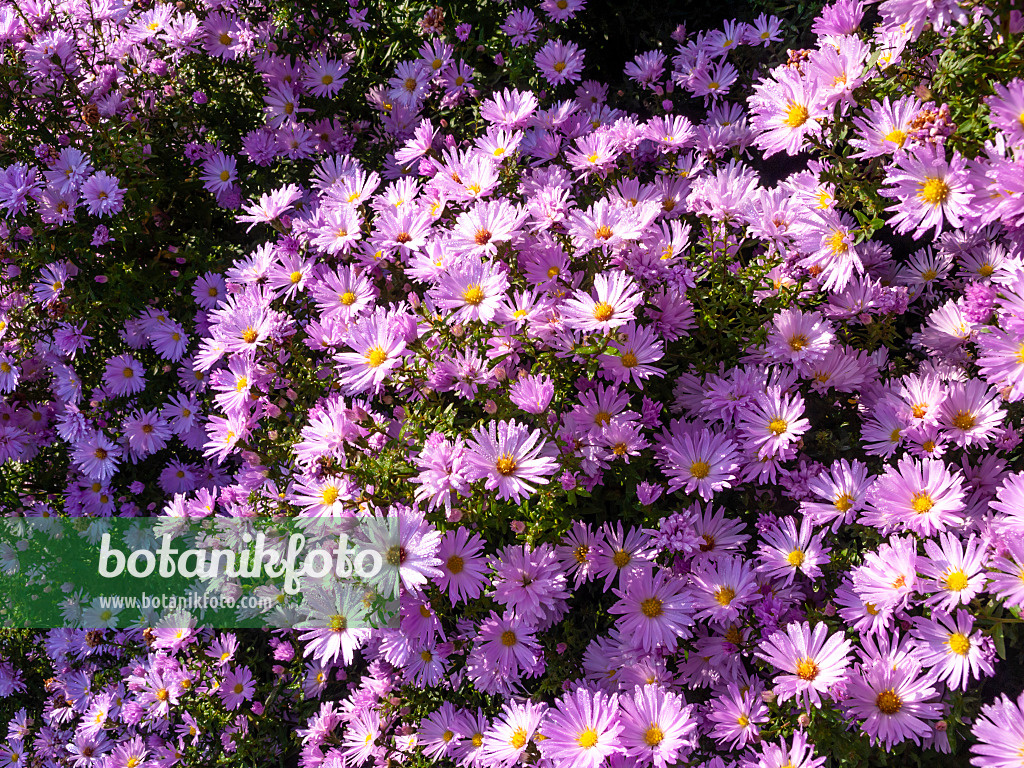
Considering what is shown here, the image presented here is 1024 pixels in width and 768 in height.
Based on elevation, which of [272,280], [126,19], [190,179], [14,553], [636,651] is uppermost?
[126,19]

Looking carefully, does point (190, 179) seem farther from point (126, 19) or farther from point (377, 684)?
Result: point (377, 684)

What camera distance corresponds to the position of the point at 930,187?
1.96 m

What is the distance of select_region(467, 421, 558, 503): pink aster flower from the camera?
6.28ft

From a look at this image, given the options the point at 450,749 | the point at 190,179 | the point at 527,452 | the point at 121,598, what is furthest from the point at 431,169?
the point at 121,598

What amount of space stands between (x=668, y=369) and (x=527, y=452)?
666mm

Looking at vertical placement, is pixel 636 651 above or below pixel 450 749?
above

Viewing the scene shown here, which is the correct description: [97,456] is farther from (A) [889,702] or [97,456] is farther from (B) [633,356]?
(A) [889,702]

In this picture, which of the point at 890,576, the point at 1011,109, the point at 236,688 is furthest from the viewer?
the point at 236,688

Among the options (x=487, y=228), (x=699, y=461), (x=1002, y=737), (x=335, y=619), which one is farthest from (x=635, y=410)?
(x=1002, y=737)

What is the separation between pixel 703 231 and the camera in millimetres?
2744

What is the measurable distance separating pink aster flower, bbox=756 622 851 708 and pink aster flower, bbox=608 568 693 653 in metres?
0.25

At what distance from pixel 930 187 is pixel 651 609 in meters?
1.40

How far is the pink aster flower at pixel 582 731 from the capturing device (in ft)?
6.28

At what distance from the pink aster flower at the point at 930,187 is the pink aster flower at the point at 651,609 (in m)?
1.20
